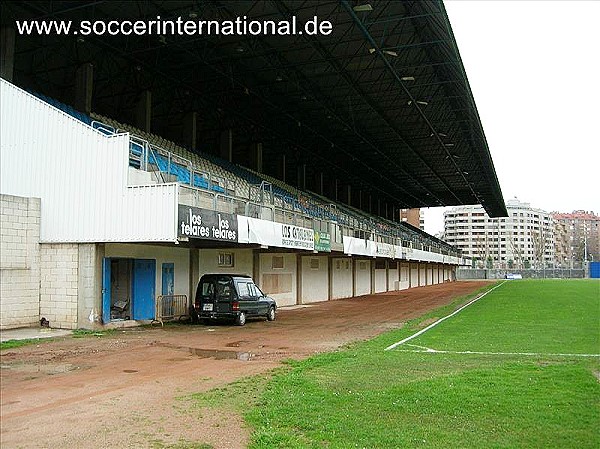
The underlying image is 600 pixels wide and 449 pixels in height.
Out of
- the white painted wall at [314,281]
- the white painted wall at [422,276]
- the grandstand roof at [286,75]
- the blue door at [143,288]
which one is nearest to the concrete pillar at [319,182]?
the grandstand roof at [286,75]

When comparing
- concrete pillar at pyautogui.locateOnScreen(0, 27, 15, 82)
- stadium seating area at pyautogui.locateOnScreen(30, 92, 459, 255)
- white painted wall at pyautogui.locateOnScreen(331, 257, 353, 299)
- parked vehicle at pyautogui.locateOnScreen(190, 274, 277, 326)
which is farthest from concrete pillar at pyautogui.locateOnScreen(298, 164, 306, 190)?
parked vehicle at pyautogui.locateOnScreen(190, 274, 277, 326)

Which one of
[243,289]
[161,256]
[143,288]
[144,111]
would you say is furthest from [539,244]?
[143,288]

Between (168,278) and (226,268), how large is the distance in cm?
459

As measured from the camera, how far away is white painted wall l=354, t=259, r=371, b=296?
4784 centimetres

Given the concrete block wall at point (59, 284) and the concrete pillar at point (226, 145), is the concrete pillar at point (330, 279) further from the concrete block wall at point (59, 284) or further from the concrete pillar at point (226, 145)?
the concrete block wall at point (59, 284)

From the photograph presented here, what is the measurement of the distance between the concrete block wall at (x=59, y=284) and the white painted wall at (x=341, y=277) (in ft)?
80.9

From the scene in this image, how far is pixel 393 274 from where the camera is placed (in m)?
62.2

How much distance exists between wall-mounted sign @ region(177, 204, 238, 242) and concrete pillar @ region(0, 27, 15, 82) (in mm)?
10565

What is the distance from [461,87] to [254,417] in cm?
2967

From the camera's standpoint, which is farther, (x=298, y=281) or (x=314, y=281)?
(x=314, y=281)

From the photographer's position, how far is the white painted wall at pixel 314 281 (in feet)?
119

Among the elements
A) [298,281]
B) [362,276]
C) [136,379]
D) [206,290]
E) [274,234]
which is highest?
[274,234]

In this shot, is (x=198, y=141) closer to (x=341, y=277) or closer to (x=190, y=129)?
(x=190, y=129)

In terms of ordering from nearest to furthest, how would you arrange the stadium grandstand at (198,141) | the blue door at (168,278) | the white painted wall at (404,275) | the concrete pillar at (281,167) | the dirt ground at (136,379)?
the dirt ground at (136,379)
the stadium grandstand at (198,141)
the blue door at (168,278)
the concrete pillar at (281,167)
the white painted wall at (404,275)
